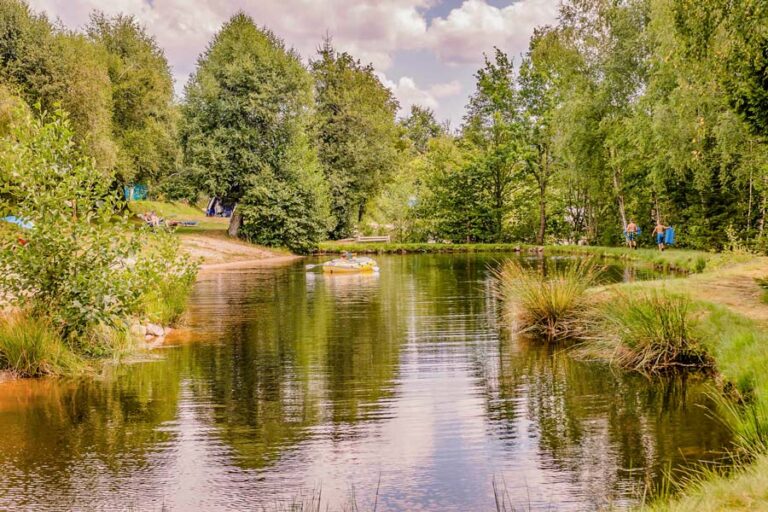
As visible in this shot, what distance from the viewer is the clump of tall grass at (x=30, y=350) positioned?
11.5m

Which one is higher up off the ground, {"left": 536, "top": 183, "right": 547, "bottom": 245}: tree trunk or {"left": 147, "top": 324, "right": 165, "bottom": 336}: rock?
{"left": 536, "top": 183, "right": 547, "bottom": 245}: tree trunk

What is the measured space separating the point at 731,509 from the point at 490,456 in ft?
10.3

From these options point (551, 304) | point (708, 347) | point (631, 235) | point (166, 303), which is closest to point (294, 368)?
point (166, 303)

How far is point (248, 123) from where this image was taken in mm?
47969

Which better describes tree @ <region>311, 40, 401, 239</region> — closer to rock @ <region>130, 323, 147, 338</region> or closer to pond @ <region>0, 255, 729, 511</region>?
rock @ <region>130, 323, 147, 338</region>

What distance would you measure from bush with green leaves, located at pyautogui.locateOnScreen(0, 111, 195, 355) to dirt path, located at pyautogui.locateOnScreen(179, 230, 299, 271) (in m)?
24.1

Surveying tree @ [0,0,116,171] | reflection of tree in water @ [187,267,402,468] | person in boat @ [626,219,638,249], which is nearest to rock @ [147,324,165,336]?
reflection of tree in water @ [187,267,402,468]

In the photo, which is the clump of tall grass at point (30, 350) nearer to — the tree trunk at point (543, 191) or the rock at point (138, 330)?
the rock at point (138, 330)

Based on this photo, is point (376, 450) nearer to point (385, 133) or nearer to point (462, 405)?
point (462, 405)

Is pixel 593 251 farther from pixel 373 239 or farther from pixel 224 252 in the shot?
pixel 224 252

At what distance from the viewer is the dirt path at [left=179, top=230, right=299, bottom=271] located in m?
40.5

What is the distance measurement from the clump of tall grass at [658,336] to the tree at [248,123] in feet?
122

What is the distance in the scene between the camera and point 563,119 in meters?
38.0

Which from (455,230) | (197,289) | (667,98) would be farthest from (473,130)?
(197,289)
